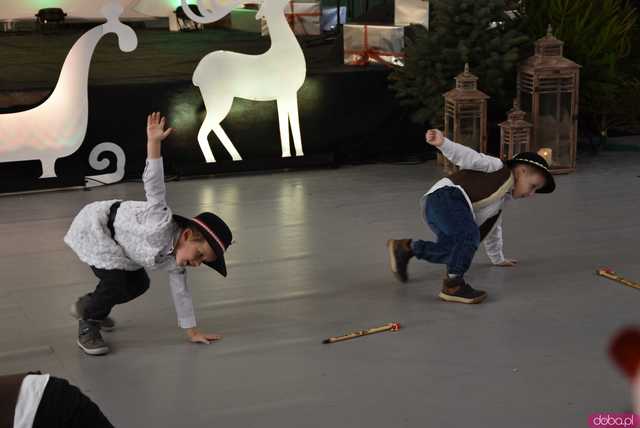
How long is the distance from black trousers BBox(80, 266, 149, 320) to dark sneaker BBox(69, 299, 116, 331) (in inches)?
0.4

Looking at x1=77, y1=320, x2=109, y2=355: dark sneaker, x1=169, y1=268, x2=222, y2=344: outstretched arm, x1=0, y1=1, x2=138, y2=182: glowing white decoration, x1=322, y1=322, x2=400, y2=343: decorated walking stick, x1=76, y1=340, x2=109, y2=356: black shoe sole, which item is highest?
x1=0, y1=1, x2=138, y2=182: glowing white decoration

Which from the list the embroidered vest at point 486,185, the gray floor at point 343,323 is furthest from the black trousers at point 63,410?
the embroidered vest at point 486,185

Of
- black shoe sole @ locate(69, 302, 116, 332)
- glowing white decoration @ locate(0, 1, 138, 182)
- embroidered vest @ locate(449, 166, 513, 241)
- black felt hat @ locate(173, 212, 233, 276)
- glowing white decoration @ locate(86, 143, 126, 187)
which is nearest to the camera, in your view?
black felt hat @ locate(173, 212, 233, 276)

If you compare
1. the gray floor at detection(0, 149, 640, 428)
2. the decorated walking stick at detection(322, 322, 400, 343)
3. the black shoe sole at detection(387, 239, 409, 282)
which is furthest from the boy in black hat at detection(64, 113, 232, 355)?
the black shoe sole at detection(387, 239, 409, 282)

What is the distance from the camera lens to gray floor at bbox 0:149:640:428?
2566 mm

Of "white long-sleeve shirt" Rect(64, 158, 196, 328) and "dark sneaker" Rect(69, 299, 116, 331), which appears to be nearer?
"white long-sleeve shirt" Rect(64, 158, 196, 328)

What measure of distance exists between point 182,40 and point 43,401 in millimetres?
5197

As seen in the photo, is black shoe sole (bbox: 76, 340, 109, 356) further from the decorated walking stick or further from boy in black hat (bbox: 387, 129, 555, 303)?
boy in black hat (bbox: 387, 129, 555, 303)

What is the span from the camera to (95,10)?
5.36 meters

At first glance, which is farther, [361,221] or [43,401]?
[361,221]

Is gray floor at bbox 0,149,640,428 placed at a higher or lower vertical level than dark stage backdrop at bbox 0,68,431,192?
lower

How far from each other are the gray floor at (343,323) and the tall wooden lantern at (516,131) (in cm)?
35

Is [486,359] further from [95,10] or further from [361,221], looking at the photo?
[95,10]

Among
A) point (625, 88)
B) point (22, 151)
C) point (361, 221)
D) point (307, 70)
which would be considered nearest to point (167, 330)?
point (361, 221)
